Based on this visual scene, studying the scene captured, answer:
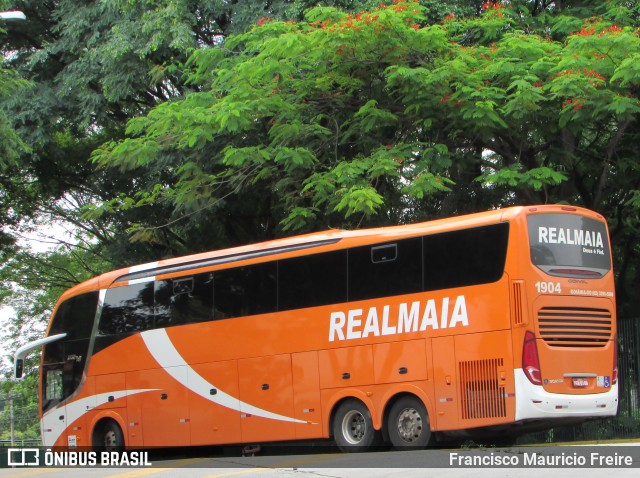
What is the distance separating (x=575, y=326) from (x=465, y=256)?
6.02ft

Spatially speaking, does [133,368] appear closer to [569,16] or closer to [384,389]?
[384,389]

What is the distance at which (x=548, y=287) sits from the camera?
46.2 feet

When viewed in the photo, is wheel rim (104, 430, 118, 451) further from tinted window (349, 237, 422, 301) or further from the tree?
tinted window (349, 237, 422, 301)

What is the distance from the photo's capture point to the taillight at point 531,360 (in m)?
13.8

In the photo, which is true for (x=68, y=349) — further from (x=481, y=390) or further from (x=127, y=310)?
(x=481, y=390)

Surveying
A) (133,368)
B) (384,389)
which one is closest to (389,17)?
(384,389)

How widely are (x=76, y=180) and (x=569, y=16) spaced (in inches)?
594

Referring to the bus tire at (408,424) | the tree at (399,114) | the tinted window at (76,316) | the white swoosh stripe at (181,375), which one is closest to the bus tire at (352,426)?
the bus tire at (408,424)

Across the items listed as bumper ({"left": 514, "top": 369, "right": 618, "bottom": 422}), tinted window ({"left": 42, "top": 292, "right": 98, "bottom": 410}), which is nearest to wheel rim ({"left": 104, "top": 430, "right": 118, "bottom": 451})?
tinted window ({"left": 42, "top": 292, "right": 98, "bottom": 410})

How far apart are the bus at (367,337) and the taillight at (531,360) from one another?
0.02m

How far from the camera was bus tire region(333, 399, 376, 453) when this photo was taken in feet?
50.9

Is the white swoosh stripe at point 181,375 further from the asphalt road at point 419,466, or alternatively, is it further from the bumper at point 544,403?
the bumper at point 544,403

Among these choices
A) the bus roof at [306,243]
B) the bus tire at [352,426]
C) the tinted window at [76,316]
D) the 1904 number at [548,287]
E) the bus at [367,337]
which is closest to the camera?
the 1904 number at [548,287]

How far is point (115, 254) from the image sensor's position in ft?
88.2
